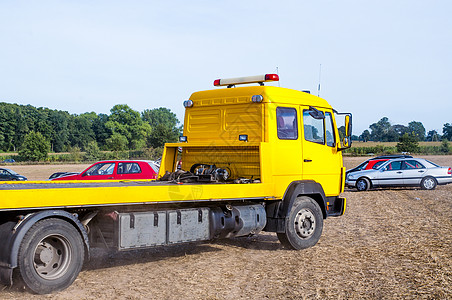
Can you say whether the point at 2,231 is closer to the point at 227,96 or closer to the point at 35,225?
the point at 35,225

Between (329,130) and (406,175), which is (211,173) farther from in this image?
(406,175)

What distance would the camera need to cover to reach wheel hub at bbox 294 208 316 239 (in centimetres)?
978

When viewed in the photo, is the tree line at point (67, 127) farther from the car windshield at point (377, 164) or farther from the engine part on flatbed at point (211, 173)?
the engine part on flatbed at point (211, 173)

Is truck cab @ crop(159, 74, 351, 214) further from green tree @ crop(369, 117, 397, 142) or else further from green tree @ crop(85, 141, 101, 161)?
green tree @ crop(369, 117, 397, 142)

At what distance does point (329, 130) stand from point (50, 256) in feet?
19.9

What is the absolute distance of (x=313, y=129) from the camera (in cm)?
1021

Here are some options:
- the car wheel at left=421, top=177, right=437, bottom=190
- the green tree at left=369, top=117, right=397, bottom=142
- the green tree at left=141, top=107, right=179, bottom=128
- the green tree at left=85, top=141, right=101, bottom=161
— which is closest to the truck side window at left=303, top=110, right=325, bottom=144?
the car wheel at left=421, top=177, right=437, bottom=190

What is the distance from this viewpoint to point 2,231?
609 centimetres

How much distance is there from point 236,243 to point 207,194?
265 cm

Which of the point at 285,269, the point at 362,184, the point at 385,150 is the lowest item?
the point at 285,269

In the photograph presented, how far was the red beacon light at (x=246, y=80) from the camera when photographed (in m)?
9.77

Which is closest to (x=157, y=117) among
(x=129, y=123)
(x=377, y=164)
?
(x=129, y=123)

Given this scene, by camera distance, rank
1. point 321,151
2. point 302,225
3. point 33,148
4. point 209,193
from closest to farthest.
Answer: point 209,193
point 302,225
point 321,151
point 33,148

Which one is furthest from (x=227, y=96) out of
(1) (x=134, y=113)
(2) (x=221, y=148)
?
(1) (x=134, y=113)
